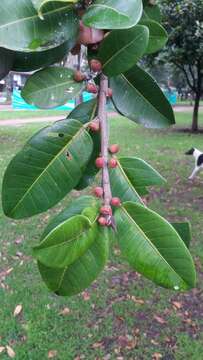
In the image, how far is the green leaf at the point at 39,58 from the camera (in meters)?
0.61

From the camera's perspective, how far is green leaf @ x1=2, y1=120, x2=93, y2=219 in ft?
1.92

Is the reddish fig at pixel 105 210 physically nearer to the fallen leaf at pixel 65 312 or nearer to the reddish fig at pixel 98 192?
Result: the reddish fig at pixel 98 192

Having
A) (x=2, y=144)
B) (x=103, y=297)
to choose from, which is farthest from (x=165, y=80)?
(x=103, y=297)

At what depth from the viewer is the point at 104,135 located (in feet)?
1.88

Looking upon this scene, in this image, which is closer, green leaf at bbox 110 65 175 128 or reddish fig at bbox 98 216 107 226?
reddish fig at bbox 98 216 107 226

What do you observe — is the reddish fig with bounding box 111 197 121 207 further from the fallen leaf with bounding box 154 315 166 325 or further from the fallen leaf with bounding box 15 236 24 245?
the fallen leaf with bounding box 15 236 24 245

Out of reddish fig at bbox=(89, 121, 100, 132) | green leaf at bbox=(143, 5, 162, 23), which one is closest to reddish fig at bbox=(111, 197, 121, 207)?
reddish fig at bbox=(89, 121, 100, 132)

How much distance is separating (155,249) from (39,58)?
0.30 meters

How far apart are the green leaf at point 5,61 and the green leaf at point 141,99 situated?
A: 163 millimetres

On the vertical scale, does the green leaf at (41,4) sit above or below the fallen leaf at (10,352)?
above

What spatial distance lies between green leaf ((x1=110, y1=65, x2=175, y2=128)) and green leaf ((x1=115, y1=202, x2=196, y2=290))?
25 centimetres

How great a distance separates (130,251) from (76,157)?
15cm

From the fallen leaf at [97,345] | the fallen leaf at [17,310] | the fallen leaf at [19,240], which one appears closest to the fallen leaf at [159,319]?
the fallen leaf at [97,345]

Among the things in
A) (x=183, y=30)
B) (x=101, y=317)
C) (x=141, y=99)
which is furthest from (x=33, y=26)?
(x=183, y=30)
